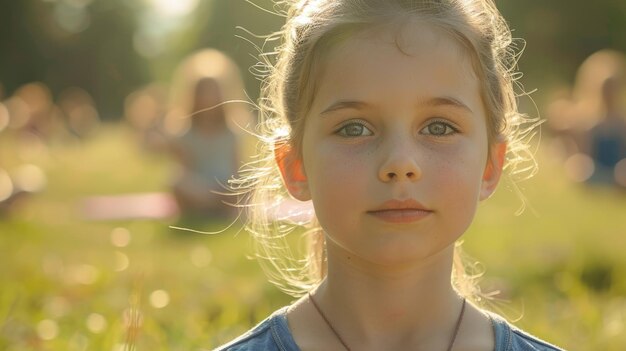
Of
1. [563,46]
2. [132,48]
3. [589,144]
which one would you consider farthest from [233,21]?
[589,144]

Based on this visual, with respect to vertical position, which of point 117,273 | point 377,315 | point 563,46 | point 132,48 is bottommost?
point 132,48

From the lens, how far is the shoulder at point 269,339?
2.84 meters

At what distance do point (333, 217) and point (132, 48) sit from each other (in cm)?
6603

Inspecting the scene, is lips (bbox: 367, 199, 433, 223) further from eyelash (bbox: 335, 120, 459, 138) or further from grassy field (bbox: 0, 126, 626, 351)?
grassy field (bbox: 0, 126, 626, 351)

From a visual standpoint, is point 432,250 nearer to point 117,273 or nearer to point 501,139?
point 501,139

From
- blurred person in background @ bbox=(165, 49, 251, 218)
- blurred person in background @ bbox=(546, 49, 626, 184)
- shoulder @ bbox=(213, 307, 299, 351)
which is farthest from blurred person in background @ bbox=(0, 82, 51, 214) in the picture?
shoulder @ bbox=(213, 307, 299, 351)

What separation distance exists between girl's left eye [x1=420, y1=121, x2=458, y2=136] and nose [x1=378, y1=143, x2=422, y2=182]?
132 millimetres

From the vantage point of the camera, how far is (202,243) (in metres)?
7.66

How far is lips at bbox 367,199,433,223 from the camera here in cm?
260

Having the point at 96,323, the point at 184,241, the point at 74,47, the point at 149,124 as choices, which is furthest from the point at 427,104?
the point at 74,47

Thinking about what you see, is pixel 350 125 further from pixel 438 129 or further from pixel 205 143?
pixel 205 143

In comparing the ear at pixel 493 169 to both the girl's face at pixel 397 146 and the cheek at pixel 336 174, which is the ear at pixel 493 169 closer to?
the girl's face at pixel 397 146

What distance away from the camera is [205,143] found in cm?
1044

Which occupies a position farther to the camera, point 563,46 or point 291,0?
point 563,46
